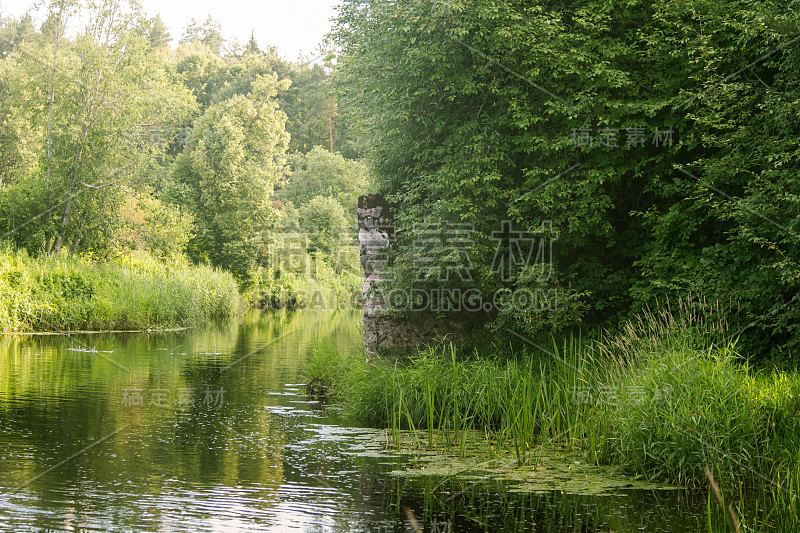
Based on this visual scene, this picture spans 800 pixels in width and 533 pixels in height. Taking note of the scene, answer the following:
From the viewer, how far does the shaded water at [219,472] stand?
6859 mm

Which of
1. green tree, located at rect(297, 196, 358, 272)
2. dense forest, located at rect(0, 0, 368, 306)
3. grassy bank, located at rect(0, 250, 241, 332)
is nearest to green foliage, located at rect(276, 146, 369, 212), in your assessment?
dense forest, located at rect(0, 0, 368, 306)

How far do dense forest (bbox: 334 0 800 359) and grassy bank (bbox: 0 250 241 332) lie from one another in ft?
42.6

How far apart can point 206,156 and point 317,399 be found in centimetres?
3016

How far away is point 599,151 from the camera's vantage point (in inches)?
478

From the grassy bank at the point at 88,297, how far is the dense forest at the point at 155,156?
7.59 ft

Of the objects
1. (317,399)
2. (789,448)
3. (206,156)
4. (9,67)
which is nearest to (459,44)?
(317,399)

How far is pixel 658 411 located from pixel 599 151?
17.5 ft

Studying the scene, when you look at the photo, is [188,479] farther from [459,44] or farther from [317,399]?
[459,44]

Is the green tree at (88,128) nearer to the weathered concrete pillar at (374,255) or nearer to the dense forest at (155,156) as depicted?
the dense forest at (155,156)

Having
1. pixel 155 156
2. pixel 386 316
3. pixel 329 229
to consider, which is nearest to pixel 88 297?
pixel 386 316

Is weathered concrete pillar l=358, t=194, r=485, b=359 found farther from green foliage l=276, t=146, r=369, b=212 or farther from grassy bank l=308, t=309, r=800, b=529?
green foliage l=276, t=146, r=369, b=212

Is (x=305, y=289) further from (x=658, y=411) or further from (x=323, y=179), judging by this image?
(x=658, y=411)

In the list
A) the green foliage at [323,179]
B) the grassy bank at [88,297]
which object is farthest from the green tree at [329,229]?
the grassy bank at [88,297]

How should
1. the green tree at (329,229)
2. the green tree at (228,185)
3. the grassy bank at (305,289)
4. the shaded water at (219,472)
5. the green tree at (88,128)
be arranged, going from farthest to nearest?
the green tree at (329,229)
the grassy bank at (305,289)
the green tree at (228,185)
the green tree at (88,128)
the shaded water at (219,472)
